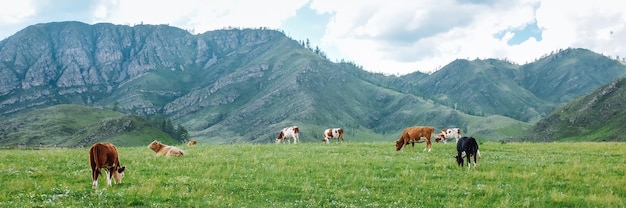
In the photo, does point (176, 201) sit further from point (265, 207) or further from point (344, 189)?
point (344, 189)

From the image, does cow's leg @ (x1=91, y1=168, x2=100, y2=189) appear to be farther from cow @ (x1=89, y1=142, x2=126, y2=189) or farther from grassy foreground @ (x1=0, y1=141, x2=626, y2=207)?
grassy foreground @ (x1=0, y1=141, x2=626, y2=207)

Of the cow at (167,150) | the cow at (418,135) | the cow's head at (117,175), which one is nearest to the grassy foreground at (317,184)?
the cow's head at (117,175)

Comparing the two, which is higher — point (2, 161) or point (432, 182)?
point (2, 161)

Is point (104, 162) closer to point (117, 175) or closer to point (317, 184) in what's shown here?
point (117, 175)

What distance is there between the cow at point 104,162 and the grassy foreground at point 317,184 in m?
0.40

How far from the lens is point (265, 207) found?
13.5 metres

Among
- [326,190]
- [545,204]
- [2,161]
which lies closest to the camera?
[545,204]

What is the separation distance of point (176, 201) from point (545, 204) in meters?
12.3

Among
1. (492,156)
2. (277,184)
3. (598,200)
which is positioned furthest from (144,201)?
(492,156)

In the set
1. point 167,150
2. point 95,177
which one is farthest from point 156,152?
point 95,177

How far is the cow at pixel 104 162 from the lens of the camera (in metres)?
15.6

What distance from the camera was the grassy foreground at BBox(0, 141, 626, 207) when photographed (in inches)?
552

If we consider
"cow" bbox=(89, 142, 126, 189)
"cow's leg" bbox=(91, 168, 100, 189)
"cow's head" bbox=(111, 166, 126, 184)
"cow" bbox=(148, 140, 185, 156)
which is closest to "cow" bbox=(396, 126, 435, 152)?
"cow" bbox=(148, 140, 185, 156)

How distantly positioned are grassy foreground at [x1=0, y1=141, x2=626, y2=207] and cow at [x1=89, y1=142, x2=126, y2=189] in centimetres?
40
